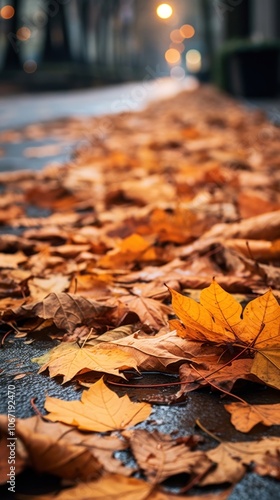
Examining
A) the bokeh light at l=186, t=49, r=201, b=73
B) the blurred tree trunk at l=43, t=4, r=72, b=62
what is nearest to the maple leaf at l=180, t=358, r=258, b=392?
the blurred tree trunk at l=43, t=4, r=72, b=62

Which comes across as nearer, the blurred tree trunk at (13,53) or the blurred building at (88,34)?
the blurred building at (88,34)

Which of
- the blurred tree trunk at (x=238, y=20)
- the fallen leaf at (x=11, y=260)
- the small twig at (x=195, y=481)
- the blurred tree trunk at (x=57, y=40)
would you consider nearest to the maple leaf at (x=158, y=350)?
the small twig at (x=195, y=481)

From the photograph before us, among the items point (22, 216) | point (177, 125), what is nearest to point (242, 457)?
point (22, 216)

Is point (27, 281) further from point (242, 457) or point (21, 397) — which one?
point (242, 457)

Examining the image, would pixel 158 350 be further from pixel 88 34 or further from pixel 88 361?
pixel 88 34

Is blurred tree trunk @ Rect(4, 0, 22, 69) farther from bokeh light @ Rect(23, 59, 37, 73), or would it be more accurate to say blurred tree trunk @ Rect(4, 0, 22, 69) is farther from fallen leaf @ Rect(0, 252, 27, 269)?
fallen leaf @ Rect(0, 252, 27, 269)

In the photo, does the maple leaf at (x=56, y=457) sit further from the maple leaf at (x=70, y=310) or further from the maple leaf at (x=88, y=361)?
the maple leaf at (x=70, y=310)
